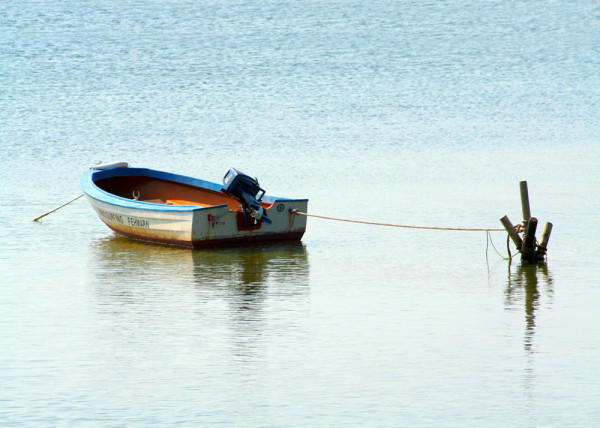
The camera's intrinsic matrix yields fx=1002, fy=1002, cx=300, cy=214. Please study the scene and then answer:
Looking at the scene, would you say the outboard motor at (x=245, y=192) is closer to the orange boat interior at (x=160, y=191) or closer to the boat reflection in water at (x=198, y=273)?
the boat reflection in water at (x=198, y=273)

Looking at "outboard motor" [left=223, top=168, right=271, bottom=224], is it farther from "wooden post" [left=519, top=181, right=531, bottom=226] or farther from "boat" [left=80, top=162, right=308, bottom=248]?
"wooden post" [left=519, top=181, right=531, bottom=226]

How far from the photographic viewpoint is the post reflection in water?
11688mm

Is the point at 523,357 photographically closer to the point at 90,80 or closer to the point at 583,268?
the point at 583,268

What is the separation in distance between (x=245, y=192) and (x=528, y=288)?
4996mm

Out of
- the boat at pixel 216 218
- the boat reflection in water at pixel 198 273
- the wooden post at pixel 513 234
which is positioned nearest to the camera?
the boat reflection in water at pixel 198 273

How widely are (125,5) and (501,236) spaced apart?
49982mm

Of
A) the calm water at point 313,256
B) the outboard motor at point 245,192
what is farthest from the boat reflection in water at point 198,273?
the outboard motor at point 245,192

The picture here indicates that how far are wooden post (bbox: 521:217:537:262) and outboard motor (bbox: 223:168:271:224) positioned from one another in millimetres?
4132

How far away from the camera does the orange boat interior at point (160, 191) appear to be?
60.6 feet

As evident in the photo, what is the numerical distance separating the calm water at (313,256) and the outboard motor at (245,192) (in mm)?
755

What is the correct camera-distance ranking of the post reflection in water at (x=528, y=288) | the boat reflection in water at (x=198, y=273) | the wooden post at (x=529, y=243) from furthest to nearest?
the wooden post at (x=529, y=243)
the boat reflection in water at (x=198, y=273)
the post reflection in water at (x=528, y=288)

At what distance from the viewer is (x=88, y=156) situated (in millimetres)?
31375

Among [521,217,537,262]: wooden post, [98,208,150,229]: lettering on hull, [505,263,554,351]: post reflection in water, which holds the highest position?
[98,208,150,229]: lettering on hull

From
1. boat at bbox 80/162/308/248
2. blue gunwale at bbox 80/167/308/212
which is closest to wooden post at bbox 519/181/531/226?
boat at bbox 80/162/308/248
